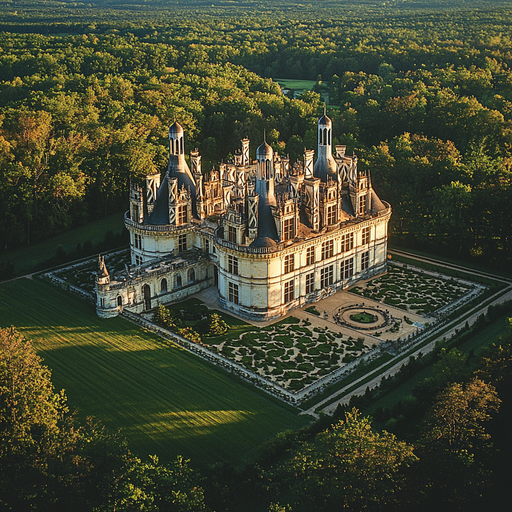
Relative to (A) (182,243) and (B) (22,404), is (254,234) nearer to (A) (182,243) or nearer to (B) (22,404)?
(A) (182,243)

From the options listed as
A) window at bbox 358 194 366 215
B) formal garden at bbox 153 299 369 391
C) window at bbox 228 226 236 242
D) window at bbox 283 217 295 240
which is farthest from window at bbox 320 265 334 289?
window at bbox 228 226 236 242

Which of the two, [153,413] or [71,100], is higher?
[71,100]

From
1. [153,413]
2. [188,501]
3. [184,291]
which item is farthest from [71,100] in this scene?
[188,501]

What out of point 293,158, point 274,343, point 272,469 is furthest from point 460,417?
point 293,158

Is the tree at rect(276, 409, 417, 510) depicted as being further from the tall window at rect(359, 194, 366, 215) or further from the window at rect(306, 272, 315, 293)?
the tall window at rect(359, 194, 366, 215)

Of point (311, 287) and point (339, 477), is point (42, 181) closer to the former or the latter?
point (311, 287)

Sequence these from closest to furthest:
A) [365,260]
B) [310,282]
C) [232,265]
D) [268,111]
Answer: [232,265]
[310,282]
[365,260]
[268,111]
